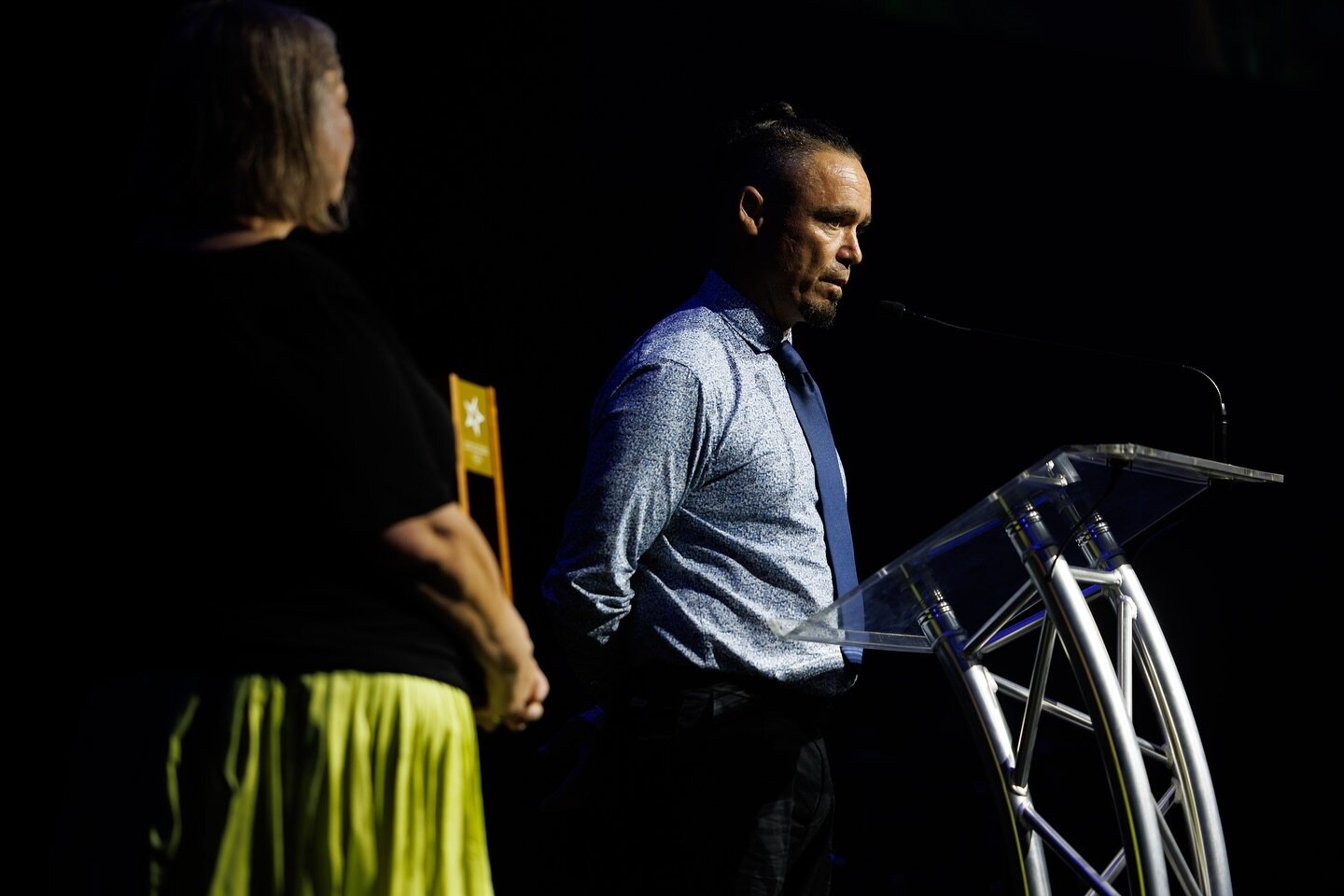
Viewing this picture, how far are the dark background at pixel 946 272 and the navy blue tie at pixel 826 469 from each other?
1018mm

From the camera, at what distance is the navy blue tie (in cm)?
192

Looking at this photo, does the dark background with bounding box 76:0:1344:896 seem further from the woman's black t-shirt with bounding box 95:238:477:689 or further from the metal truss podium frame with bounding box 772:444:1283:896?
the woman's black t-shirt with bounding box 95:238:477:689

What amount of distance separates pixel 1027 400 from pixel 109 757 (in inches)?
120

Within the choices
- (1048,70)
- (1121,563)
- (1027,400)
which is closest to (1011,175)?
(1048,70)

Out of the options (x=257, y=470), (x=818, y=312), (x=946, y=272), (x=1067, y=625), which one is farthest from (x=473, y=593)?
(x=946, y=272)

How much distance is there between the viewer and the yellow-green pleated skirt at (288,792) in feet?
3.31

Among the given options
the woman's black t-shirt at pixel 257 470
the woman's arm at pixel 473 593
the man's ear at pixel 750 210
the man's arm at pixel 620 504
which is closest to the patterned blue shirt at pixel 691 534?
the man's arm at pixel 620 504

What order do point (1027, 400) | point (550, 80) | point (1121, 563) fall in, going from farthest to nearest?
point (1027, 400) < point (550, 80) < point (1121, 563)

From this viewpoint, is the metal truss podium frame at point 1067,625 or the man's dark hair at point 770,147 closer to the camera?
the metal truss podium frame at point 1067,625

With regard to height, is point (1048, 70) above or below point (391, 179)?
above

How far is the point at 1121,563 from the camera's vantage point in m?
1.68

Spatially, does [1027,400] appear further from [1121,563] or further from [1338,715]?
[1121,563]

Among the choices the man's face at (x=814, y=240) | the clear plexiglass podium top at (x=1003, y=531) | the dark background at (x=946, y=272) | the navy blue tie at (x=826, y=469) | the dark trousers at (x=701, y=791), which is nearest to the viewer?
the clear plexiglass podium top at (x=1003, y=531)

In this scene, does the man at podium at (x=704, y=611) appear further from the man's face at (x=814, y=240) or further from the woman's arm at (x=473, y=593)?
the woman's arm at (x=473, y=593)
